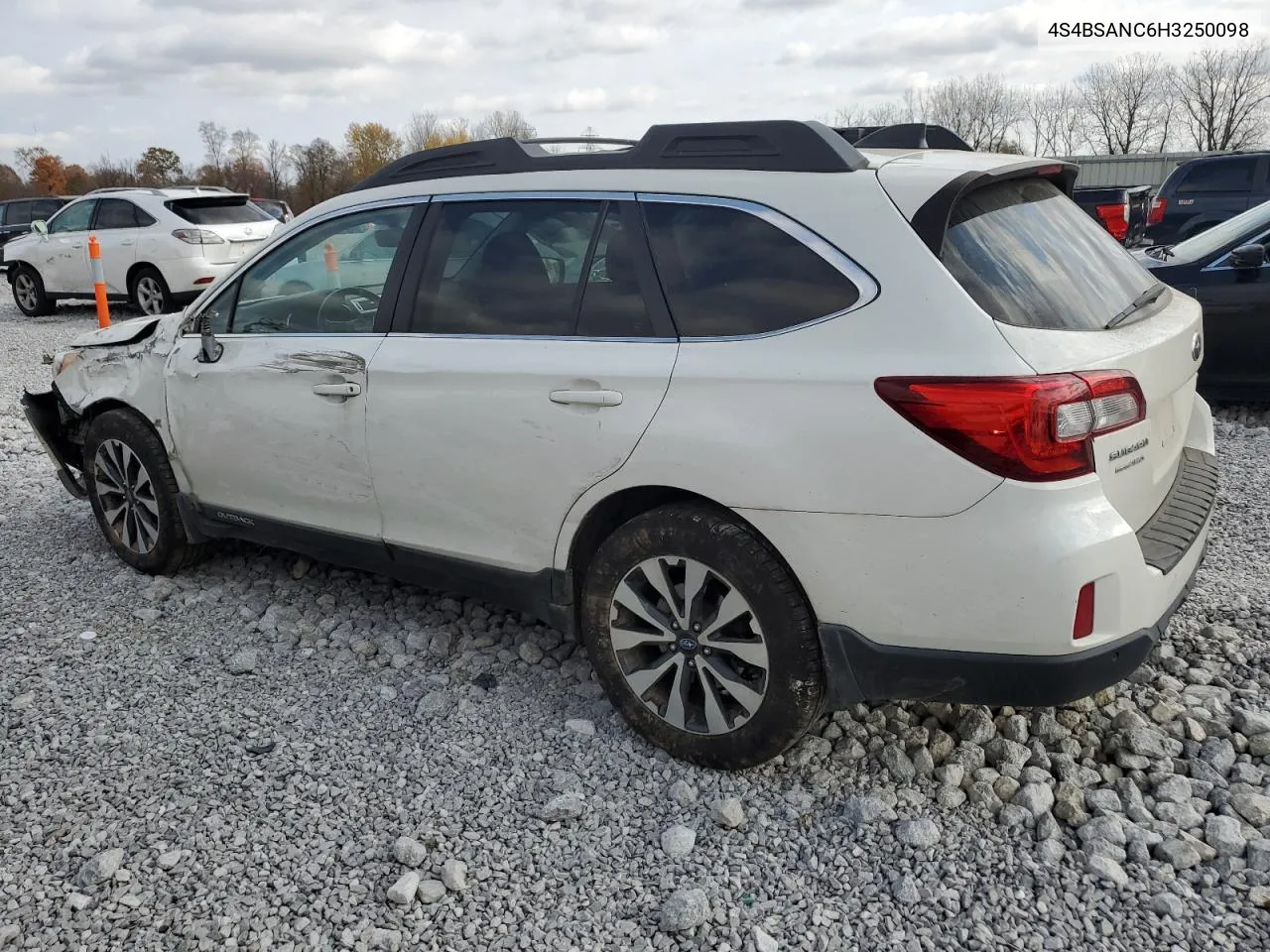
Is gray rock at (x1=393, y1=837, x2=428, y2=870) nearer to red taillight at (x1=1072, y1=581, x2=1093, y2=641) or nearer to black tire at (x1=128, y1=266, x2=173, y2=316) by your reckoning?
red taillight at (x1=1072, y1=581, x2=1093, y2=641)

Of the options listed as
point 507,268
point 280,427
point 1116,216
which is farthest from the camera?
point 1116,216

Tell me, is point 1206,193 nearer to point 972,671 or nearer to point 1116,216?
point 1116,216

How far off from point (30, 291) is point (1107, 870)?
17.5 meters

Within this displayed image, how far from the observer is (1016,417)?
8.24 ft

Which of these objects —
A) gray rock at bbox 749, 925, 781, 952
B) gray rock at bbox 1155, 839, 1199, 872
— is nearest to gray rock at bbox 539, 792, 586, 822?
gray rock at bbox 749, 925, 781, 952

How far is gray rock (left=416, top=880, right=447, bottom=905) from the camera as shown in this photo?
108 inches

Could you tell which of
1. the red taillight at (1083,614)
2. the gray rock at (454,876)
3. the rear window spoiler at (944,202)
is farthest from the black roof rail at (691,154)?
the gray rock at (454,876)

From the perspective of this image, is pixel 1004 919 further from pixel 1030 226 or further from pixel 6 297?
pixel 6 297

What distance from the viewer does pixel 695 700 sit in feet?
10.6

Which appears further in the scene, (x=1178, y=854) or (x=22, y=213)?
(x=22, y=213)

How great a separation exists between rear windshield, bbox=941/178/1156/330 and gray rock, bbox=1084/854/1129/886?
1348 mm

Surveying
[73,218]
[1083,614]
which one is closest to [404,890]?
[1083,614]

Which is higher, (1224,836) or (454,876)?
(454,876)

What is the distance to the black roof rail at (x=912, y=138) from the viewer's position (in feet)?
12.0
